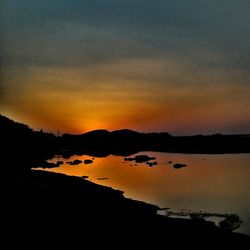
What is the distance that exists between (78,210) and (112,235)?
5.20m

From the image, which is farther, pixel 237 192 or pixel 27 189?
pixel 237 192

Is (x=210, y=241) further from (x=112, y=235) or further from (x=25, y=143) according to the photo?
(x=25, y=143)

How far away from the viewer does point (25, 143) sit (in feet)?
282

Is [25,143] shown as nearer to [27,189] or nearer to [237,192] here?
[237,192]

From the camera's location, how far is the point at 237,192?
55.3 metres

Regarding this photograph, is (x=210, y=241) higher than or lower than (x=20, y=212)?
lower

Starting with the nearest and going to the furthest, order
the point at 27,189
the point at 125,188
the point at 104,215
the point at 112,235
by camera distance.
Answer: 1. the point at 112,235
2. the point at 27,189
3. the point at 104,215
4. the point at 125,188

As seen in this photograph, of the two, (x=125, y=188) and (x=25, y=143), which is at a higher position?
(x=25, y=143)

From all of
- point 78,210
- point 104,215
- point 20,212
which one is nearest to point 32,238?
point 20,212

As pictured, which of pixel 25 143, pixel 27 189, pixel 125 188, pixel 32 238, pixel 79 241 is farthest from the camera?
pixel 25 143

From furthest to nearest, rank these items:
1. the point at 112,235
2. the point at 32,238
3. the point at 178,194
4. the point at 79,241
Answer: the point at 178,194
the point at 112,235
the point at 79,241
the point at 32,238

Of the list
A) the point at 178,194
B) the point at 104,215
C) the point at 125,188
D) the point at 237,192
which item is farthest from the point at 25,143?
the point at 104,215

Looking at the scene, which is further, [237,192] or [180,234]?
[237,192]

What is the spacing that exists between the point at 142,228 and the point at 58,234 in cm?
694
